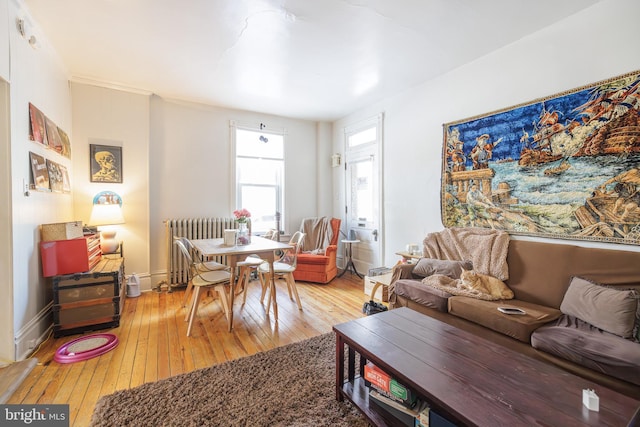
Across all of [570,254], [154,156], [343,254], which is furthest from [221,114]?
[570,254]

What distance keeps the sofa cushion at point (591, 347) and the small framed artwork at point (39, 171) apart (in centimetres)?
400

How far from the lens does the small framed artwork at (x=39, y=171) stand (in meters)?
2.32

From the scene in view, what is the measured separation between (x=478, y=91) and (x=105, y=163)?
4.54 m

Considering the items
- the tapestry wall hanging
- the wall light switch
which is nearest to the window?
the tapestry wall hanging

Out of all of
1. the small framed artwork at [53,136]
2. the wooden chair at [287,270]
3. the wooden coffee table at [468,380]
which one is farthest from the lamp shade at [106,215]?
the wooden coffee table at [468,380]

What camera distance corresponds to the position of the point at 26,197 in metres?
2.21

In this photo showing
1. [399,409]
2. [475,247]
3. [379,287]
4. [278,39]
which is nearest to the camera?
[399,409]

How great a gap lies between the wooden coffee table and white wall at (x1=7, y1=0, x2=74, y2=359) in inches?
97.4

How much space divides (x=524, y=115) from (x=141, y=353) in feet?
12.9

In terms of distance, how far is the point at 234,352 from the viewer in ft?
7.32

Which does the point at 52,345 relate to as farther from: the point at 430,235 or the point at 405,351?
the point at 430,235

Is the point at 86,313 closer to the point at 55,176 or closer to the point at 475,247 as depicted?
the point at 55,176

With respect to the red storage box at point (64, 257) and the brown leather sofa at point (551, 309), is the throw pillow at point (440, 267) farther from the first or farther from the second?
the red storage box at point (64, 257)

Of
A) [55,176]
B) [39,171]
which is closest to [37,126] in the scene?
[39,171]
